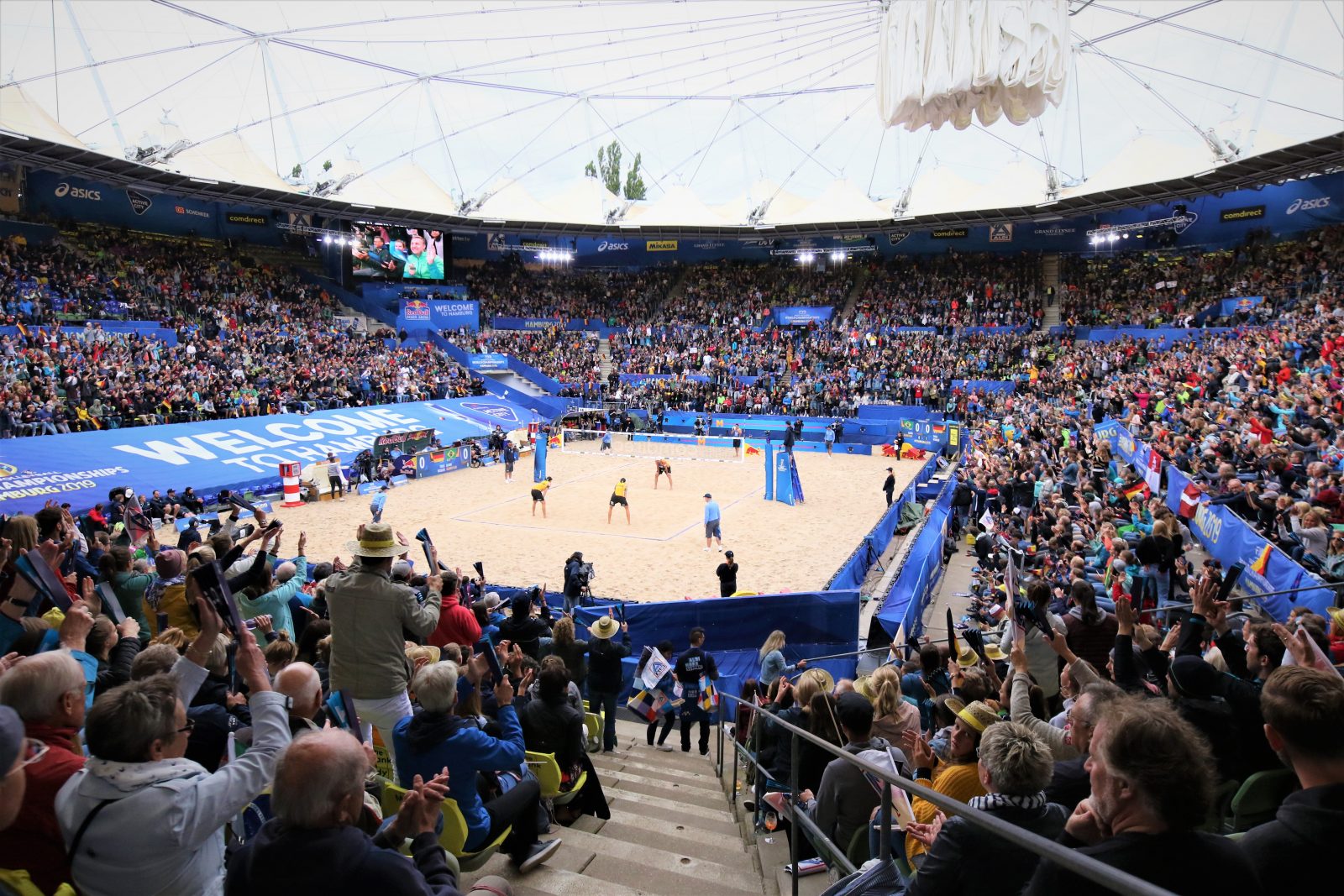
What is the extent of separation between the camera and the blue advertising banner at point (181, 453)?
20.1 meters

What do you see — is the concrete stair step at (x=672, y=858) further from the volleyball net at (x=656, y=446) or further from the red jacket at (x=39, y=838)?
the volleyball net at (x=656, y=446)

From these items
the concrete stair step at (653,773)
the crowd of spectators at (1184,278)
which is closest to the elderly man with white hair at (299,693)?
the concrete stair step at (653,773)

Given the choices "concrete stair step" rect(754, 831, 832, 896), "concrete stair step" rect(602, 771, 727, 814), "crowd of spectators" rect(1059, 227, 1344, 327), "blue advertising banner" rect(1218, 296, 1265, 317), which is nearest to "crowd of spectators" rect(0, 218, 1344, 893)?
"concrete stair step" rect(754, 831, 832, 896)

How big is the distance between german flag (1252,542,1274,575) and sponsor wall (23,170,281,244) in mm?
45538

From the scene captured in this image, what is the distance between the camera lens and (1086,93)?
3478 centimetres

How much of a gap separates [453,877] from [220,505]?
2348 cm

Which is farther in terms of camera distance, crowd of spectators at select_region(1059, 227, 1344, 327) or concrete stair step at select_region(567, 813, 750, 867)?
crowd of spectators at select_region(1059, 227, 1344, 327)

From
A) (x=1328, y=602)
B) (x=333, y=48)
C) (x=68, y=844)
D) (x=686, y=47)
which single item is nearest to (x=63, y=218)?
(x=333, y=48)

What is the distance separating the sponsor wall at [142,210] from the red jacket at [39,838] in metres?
44.0

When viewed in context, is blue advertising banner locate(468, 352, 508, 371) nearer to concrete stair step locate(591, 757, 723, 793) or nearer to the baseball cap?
concrete stair step locate(591, 757, 723, 793)

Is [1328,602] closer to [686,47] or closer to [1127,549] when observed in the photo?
[1127,549]

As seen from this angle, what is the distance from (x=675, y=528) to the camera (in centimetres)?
2072

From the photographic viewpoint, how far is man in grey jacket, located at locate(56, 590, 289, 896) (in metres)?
2.33

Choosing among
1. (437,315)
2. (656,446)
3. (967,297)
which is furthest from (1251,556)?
(437,315)
